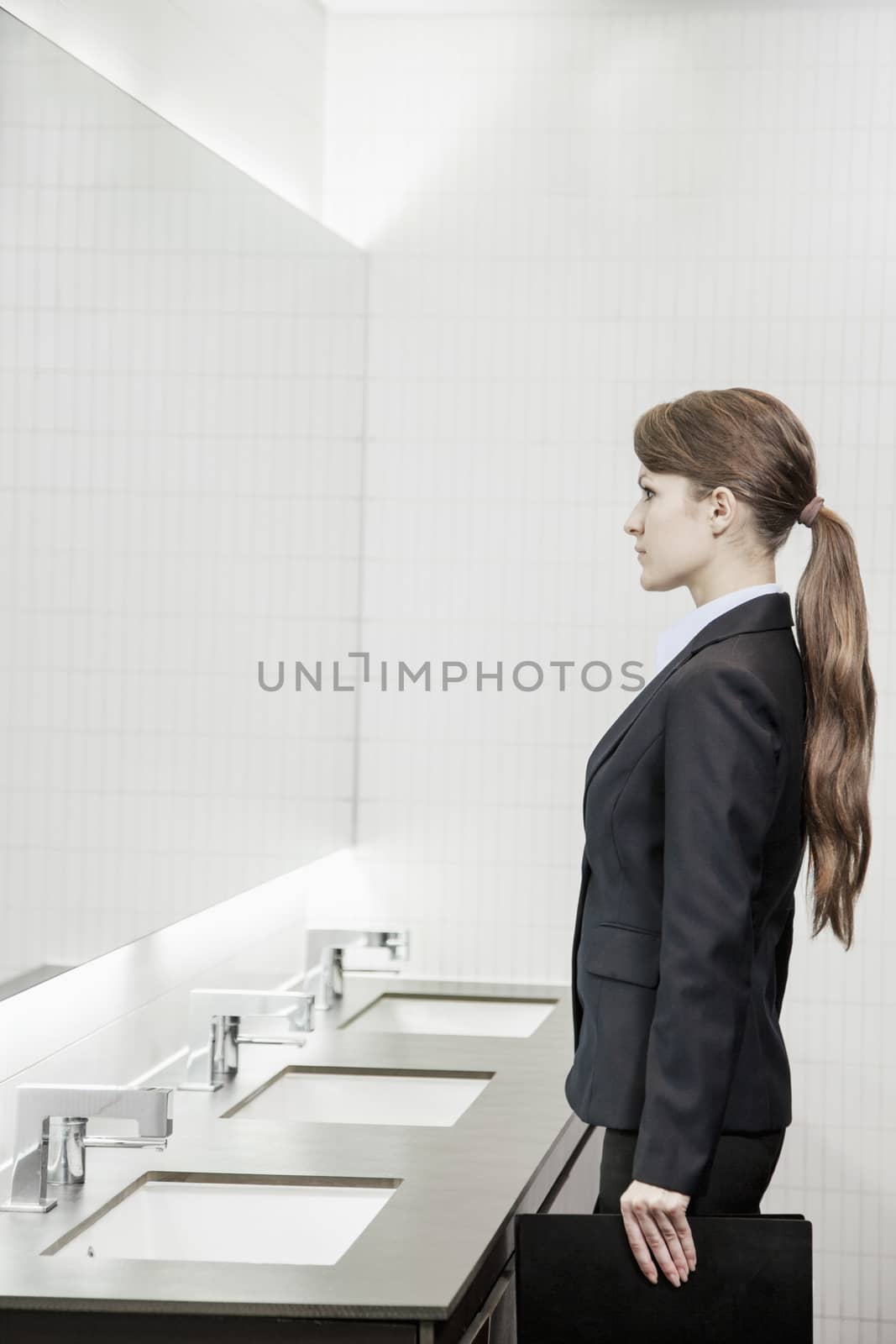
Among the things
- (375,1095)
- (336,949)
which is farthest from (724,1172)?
(336,949)

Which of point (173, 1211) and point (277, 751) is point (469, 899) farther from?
point (173, 1211)

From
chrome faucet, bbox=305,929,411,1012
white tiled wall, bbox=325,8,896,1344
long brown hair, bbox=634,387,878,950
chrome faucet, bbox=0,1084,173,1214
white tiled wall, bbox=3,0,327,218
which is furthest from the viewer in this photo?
white tiled wall, bbox=325,8,896,1344

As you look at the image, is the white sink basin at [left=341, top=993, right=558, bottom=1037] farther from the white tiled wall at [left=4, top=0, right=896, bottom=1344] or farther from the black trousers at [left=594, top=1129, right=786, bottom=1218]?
the black trousers at [left=594, top=1129, right=786, bottom=1218]

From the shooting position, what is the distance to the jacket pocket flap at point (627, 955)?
4.34 ft

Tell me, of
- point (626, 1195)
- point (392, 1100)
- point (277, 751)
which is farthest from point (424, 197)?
point (626, 1195)

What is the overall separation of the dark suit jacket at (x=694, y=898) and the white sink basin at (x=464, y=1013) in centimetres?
116

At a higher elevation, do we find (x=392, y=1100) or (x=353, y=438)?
(x=353, y=438)

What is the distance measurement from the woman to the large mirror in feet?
1.87

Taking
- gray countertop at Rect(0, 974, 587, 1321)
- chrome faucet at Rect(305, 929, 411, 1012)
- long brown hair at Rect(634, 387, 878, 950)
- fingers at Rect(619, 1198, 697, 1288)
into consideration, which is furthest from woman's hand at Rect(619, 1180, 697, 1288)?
chrome faucet at Rect(305, 929, 411, 1012)

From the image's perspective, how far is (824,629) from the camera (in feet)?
4.53

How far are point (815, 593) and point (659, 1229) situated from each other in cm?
55

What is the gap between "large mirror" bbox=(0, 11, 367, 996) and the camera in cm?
153

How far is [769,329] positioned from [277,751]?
1.09 meters

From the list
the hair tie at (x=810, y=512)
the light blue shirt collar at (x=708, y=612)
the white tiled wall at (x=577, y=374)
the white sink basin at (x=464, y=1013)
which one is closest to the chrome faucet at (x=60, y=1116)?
the light blue shirt collar at (x=708, y=612)
